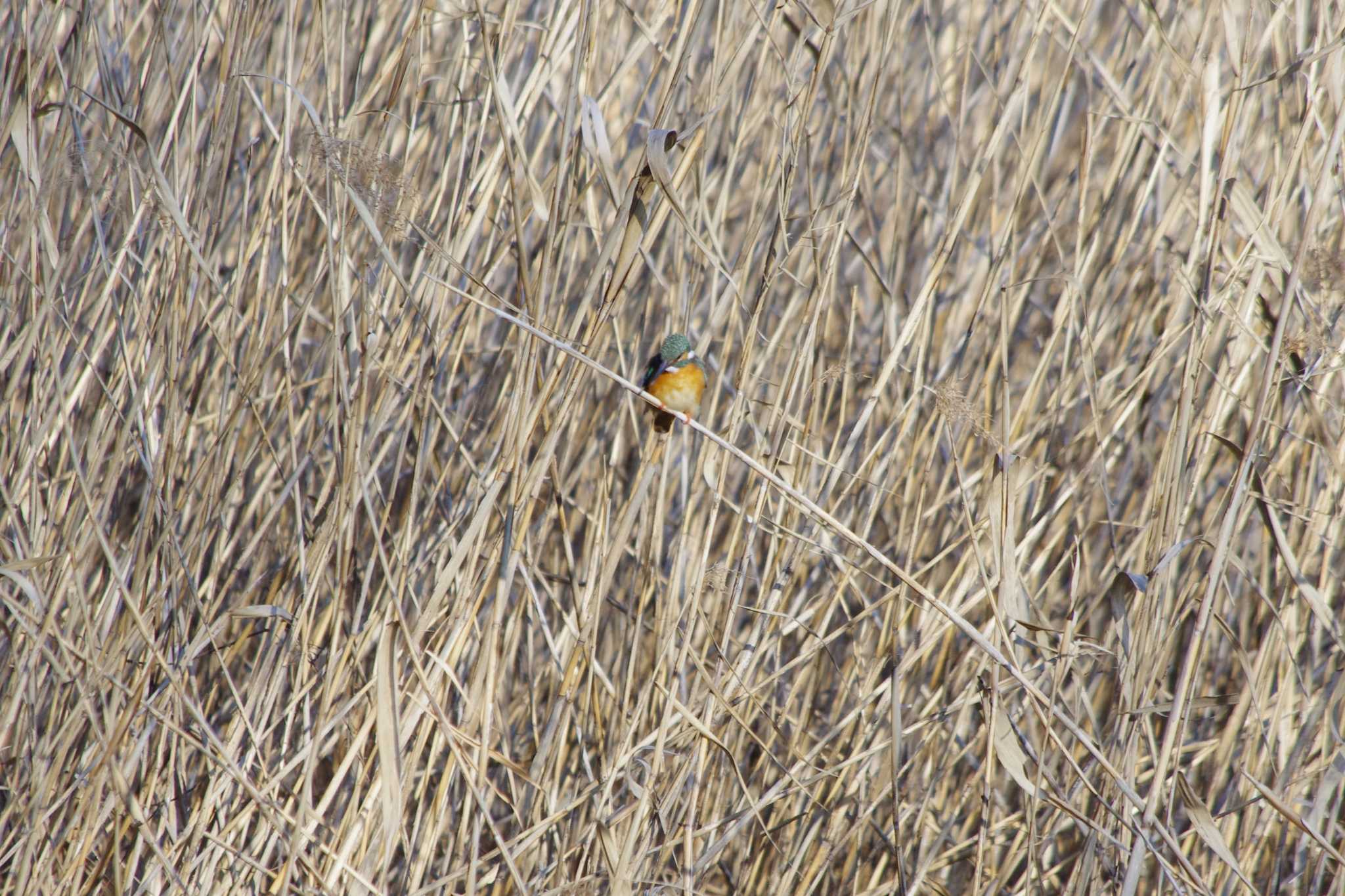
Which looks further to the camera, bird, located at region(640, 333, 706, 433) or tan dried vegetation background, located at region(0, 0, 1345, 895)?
bird, located at region(640, 333, 706, 433)

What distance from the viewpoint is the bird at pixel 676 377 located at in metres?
2.58

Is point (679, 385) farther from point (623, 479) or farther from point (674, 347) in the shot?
point (623, 479)

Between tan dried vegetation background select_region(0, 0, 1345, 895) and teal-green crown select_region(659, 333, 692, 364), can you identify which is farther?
teal-green crown select_region(659, 333, 692, 364)

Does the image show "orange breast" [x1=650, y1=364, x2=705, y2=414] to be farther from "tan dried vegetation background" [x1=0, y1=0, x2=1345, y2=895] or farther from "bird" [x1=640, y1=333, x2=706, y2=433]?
"tan dried vegetation background" [x1=0, y1=0, x2=1345, y2=895]

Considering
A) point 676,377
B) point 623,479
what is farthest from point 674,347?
point 623,479

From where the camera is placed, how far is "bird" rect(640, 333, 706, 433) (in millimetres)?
2578

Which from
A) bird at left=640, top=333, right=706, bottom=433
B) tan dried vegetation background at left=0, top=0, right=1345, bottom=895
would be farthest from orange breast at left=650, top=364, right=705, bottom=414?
tan dried vegetation background at left=0, top=0, right=1345, bottom=895

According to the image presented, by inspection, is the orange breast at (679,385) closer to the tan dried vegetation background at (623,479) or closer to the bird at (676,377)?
the bird at (676,377)

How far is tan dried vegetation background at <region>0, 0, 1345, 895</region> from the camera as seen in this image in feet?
6.54

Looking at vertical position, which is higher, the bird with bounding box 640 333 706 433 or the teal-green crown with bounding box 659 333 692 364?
the teal-green crown with bounding box 659 333 692 364

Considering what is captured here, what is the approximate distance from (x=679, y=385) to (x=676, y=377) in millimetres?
26

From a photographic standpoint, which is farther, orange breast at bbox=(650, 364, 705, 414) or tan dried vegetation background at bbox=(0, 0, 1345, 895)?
orange breast at bbox=(650, 364, 705, 414)

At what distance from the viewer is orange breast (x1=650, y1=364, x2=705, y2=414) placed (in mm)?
2627

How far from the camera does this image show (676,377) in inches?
104
